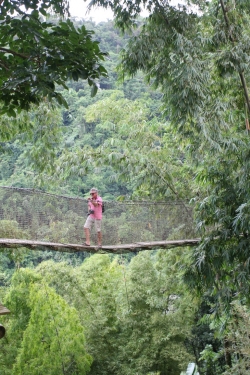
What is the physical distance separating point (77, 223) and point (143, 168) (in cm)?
186

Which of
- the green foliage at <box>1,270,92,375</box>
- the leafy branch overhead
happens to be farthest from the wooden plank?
the green foliage at <box>1,270,92,375</box>

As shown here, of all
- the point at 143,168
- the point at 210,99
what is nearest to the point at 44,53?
the point at 210,99

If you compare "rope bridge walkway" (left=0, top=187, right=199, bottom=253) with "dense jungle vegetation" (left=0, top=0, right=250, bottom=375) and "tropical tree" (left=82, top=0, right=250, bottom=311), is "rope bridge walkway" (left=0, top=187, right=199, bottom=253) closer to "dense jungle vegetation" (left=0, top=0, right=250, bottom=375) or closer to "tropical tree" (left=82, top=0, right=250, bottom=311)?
"dense jungle vegetation" (left=0, top=0, right=250, bottom=375)

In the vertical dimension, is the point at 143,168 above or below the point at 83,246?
above

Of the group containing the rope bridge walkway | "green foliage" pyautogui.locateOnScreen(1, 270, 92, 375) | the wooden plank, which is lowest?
"green foliage" pyautogui.locateOnScreen(1, 270, 92, 375)

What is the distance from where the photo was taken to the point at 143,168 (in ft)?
18.6

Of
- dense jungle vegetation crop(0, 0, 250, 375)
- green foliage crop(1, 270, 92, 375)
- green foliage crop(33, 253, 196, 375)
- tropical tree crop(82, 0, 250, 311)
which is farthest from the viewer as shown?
green foliage crop(33, 253, 196, 375)

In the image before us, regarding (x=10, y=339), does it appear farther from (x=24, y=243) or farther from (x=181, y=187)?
Result: (x=24, y=243)

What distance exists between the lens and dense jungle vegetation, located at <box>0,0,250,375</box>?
196 centimetres

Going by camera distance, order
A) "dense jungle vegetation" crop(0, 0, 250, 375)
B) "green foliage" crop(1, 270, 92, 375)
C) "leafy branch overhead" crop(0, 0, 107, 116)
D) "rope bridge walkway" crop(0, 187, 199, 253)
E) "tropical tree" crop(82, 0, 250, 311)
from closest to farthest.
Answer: "leafy branch overhead" crop(0, 0, 107, 116) < "dense jungle vegetation" crop(0, 0, 250, 375) < "rope bridge walkway" crop(0, 187, 199, 253) < "tropical tree" crop(82, 0, 250, 311) < "green foliage" crop(1, 270, 92, 375)

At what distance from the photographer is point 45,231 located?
143 inches

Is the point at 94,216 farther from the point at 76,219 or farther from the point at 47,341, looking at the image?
the point at 47,341

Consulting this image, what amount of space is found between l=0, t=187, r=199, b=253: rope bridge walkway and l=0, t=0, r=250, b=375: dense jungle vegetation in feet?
0.26

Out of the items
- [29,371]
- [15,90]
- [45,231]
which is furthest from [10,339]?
[15,90]
